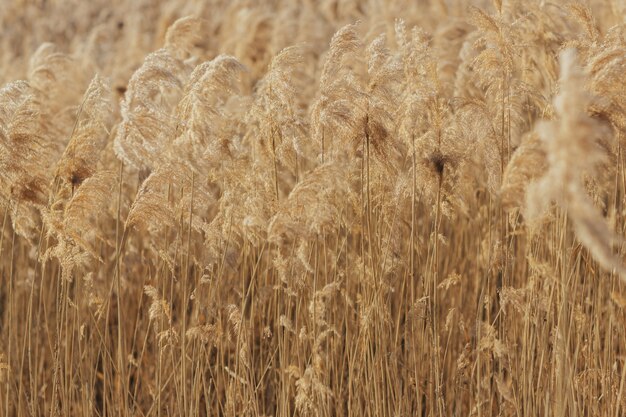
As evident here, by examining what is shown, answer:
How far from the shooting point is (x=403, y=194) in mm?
2850

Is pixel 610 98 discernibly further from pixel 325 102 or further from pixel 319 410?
pixel 319 410

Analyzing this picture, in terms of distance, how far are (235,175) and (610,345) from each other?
1335 mm

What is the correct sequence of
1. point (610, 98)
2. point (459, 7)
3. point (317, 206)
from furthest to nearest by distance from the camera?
1. point (459, 7)
2. point (317, 206)
3. point (610, 98)

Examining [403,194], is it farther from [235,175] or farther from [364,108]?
[235,175]

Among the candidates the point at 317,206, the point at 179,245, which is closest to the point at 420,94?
the point at 317,206

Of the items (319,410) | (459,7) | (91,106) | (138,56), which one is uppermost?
(459,7)

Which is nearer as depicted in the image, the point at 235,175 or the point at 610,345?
the point at 610,345

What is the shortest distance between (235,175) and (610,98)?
4.08 ft

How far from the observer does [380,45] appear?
2916 mm

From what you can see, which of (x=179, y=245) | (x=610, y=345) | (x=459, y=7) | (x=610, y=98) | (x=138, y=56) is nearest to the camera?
(x=610, y=98)

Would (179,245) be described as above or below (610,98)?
below

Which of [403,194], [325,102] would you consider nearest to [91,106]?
[325,102]

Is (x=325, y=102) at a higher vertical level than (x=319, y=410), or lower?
higher

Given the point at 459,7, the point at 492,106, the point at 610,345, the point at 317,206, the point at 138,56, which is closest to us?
the point at 317,206
